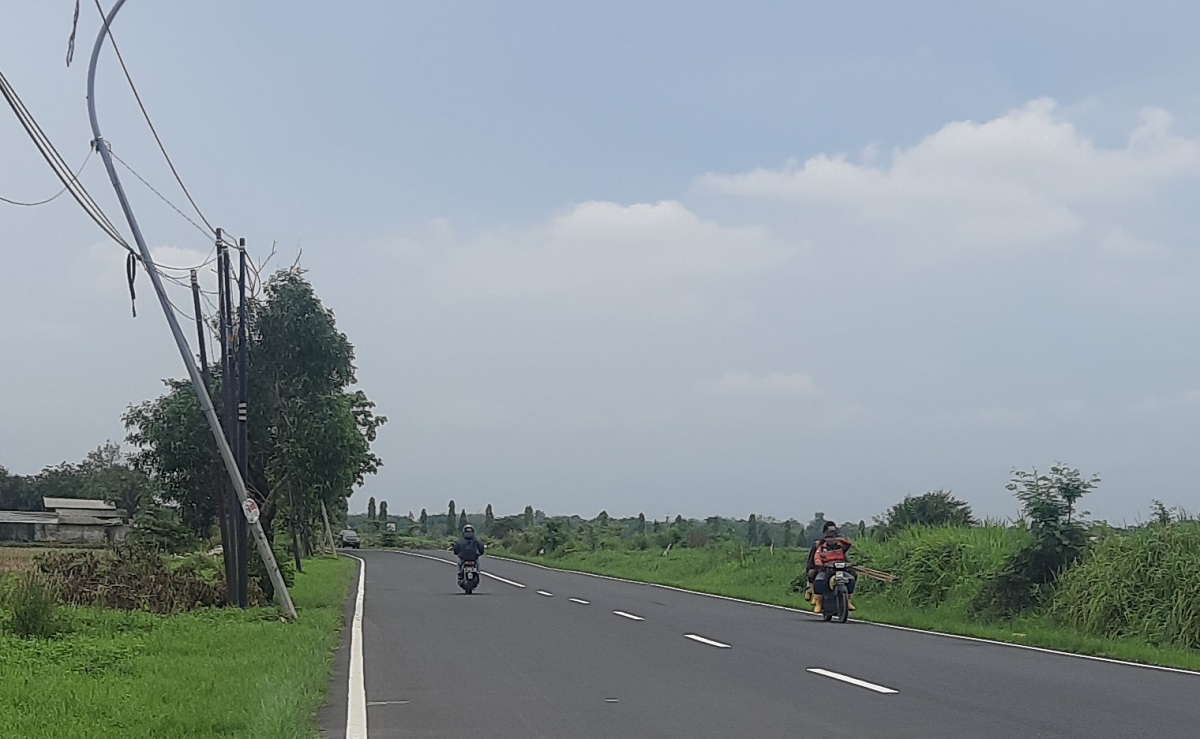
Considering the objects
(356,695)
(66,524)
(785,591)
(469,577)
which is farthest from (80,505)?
(356,695)

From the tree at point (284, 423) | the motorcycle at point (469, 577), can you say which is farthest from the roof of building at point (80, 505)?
the tree at point (284, 423)

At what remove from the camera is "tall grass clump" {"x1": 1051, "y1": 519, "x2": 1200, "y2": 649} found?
63.0ft

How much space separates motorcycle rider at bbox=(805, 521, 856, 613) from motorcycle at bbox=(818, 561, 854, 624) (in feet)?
0.24

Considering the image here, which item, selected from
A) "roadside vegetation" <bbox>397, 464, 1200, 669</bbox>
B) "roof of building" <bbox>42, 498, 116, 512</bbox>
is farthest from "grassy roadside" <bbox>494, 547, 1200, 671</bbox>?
"roof of building" <bbox>42, 498, 116, 512</bbox>

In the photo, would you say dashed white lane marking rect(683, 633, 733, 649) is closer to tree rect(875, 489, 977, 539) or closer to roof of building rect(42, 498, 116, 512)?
tree rect(875, 489, 977, 539)

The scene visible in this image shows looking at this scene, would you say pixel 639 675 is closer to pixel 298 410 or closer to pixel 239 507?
pixel 239 507

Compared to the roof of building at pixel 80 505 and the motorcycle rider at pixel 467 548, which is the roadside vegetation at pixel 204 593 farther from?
the roof of building at pixel 80 505

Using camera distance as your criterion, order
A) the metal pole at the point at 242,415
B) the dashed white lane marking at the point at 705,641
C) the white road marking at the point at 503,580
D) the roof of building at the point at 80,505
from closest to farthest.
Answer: the dashed white lane marking at the point at 705,641, the metal pole at the point at 242,415, the white road marking at the point at 503,580, the roof of building at the point at 80,505

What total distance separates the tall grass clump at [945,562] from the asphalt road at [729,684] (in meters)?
4.72

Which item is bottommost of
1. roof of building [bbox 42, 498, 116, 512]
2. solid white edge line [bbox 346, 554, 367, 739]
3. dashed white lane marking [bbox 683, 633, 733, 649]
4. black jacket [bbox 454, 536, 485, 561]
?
solid white edge line [bbox 346, 554, 367, 739]

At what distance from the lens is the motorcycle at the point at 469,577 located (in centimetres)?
3322

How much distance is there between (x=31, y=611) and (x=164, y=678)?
4.57 metres

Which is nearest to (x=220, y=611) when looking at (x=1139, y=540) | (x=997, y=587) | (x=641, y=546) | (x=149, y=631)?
(x=149, y=631)

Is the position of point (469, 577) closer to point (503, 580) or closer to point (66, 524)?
point (503, 580)
